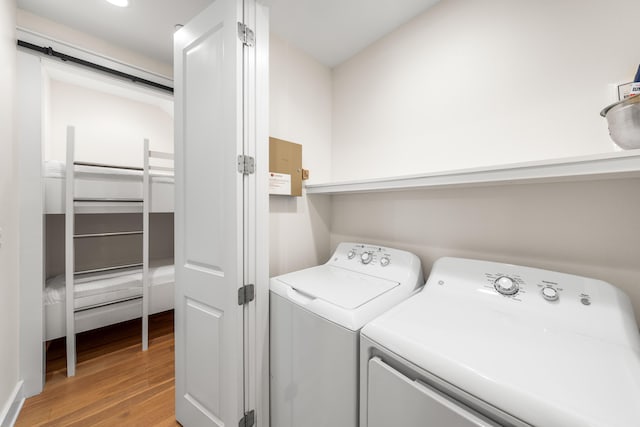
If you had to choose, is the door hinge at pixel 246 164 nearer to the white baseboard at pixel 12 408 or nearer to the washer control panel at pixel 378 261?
the washer control panel at pixel 378 261

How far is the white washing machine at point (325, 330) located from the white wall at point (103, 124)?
10.3 ft

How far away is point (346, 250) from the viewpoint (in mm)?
1671

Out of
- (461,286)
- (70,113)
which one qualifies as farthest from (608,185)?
(70,113)

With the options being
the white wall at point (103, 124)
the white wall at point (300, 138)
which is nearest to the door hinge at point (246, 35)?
the white wall at point (300, 138)

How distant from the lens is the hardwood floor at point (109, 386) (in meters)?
1.43

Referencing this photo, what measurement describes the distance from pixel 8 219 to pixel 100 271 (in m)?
1.09

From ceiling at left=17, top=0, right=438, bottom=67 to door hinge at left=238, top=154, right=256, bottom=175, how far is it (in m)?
1.02

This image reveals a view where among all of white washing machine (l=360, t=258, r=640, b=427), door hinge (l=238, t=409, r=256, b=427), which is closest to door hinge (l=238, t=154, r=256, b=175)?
white washing machine (l=360, t=258, r=640, b=427)

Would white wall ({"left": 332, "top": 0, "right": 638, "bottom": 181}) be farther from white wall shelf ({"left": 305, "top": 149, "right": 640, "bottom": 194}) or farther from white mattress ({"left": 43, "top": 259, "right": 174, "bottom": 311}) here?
white mattress ({"left": 43, "top": 259, "right": 174, "bottom": 311})

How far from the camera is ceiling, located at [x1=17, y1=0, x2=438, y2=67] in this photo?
1411mm

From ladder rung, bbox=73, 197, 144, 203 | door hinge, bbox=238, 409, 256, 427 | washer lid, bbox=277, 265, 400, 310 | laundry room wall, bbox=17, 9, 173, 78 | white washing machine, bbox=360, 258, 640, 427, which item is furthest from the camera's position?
A: ladder rung, bbox=73, 197, 144, 203

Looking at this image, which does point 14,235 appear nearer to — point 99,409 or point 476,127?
point 99,409

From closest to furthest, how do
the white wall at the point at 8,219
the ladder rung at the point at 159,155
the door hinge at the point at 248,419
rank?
the door hinge at the point at 248,419 < the white wall at the point at 8,219 < the ladder rung at the point at 159,155

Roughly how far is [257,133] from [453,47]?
1.20 m
